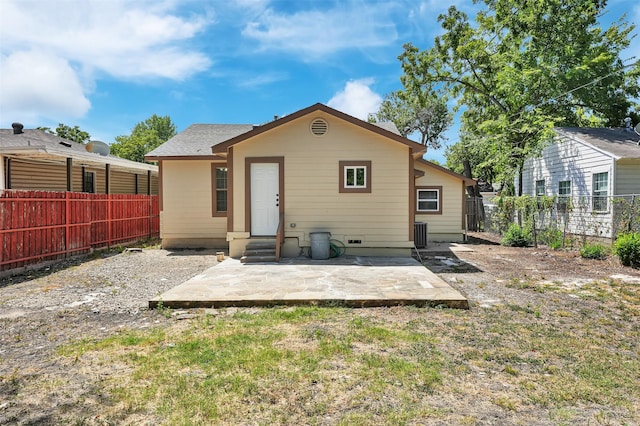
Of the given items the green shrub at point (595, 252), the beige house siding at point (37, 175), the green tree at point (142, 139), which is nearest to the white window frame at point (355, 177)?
the green shrub at point (595, 252)

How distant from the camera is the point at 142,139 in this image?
132ft

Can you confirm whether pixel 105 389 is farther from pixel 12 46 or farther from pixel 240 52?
pixel 240 52

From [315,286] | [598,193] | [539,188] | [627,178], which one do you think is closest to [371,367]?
[315,286]

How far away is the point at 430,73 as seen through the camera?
65.3ft

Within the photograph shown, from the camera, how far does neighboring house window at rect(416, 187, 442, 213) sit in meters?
13.8

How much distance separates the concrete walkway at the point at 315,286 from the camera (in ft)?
17.1

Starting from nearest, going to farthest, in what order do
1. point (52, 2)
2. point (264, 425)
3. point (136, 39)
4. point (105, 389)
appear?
point (264, 425), point (105, 389), point (52, 2), point (136, 39)

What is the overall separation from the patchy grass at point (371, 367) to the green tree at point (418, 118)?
98.7 feet

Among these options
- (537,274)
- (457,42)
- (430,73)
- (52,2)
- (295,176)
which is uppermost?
(457,42)

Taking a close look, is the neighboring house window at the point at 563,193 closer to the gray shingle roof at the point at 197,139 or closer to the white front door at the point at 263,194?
the white front door at the point at 263,194

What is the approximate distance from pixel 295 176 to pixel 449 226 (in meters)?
7.27

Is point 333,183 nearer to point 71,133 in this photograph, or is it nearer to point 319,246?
point 319,246

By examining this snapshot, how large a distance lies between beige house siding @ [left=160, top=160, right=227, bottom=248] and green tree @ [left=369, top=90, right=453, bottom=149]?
2461 centimetres

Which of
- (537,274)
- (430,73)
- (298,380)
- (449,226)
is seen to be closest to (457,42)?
(430,73)
